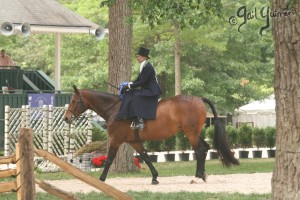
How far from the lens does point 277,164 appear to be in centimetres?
1234

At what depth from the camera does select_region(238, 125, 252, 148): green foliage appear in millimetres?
33219

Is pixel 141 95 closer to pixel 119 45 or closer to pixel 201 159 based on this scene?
pixel 201 159

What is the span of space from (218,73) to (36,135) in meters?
20.2

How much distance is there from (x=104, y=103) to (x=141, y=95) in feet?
3.75

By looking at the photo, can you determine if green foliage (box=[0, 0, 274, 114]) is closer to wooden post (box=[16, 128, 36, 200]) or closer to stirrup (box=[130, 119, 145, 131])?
stirrup (box=[130, 119, 145, 131])

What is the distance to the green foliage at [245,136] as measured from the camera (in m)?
33.2

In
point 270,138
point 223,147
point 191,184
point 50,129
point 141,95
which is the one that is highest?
point 141,95

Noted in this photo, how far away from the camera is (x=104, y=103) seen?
21.5 meters

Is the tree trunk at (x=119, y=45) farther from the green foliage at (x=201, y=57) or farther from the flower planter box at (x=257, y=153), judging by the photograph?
the green foliage at (x=201, y=57)

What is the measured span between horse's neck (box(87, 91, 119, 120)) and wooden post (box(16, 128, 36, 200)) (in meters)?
9.30

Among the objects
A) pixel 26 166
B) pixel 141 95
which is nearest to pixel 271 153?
pixel 141 95

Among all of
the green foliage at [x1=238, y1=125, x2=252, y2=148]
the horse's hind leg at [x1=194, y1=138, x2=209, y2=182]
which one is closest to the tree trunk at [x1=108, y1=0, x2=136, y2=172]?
the horse's hind leg at [x1=194, y1=138, x2=209, y2=182]

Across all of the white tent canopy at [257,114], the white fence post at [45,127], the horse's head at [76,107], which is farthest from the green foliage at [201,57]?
the horse's head at [76,107]

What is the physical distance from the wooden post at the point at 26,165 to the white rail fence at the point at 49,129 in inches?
624
